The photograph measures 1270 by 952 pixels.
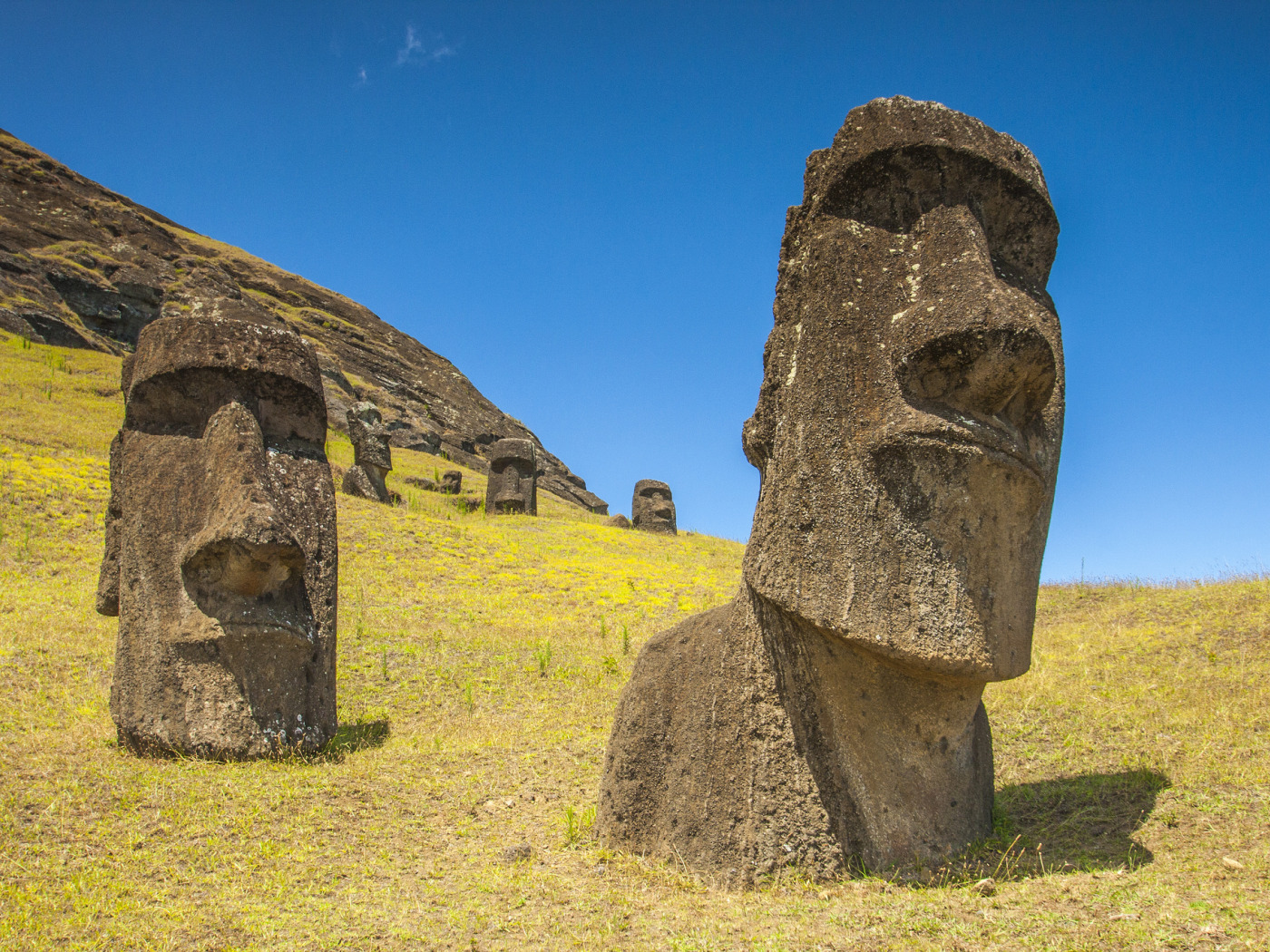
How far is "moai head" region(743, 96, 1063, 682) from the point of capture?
3883 millimetres

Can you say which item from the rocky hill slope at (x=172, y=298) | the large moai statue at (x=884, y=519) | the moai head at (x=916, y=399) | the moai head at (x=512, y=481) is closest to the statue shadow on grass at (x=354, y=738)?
the large moai statue at (x=884, y=519)

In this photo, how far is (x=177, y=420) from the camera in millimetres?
6863

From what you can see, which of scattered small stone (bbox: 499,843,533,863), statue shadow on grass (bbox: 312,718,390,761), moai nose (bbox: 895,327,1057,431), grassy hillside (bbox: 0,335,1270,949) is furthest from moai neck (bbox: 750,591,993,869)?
statue shadow on grass (bbox: 312,718,390,761)

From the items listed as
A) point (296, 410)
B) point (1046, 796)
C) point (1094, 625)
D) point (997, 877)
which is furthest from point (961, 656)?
point (1094, 625)

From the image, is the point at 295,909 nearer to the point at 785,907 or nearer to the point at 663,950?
the point at 663,950

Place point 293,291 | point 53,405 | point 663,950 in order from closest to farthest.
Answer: point 663,950, point 53,405, point 293,291

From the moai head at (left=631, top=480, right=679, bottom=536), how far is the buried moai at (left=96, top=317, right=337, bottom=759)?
1932cm

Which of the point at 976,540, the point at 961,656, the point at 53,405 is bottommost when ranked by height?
the point at 961,656

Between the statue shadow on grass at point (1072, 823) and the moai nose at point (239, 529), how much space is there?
14.6ft

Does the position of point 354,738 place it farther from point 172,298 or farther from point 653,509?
point 172,298

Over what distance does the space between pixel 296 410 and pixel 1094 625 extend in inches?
305

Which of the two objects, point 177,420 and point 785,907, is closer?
point 785,907

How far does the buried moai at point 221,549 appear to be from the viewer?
20.4 feet

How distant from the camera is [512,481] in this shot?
24.4 metres
